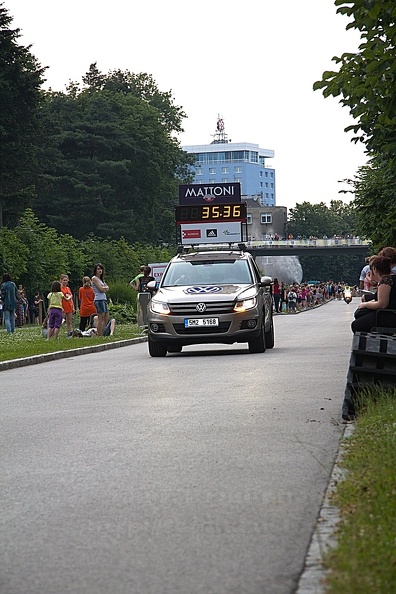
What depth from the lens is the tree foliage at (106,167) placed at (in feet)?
315

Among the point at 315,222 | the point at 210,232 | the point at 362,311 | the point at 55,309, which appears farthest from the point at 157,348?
the point at 315,222

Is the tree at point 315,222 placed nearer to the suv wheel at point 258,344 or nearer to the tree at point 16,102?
Answer: the tree at point 16,102

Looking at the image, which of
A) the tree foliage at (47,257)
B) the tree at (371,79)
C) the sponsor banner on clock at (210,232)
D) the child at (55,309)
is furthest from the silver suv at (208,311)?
the tree foliage at (47,257)

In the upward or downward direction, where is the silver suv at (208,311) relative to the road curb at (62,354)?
upward

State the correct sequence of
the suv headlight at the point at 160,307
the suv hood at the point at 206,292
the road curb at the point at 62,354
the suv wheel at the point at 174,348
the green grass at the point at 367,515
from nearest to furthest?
the green grass at the point at 367,515 < the road curb at the point at 62,354 < the suv headlight at the point at 160,307 < the suv hood at the point at 206,292 < the suv wheel at the point at 174,348

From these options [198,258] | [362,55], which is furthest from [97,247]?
[362,55]

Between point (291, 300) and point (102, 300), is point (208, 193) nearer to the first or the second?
point (291, 300)

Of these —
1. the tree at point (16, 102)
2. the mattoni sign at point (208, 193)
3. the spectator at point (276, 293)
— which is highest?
the tree at point (16, 102)

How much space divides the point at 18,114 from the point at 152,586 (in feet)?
223

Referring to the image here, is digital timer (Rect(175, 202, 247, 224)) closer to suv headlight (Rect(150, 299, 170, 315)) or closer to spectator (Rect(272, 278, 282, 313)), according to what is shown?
spectator (Rect(272, 278, 282, 313))

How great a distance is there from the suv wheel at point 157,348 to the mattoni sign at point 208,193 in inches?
1501

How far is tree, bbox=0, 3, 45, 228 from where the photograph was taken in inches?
2766

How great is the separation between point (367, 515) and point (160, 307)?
1680 cm

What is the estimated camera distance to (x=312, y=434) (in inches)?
413
